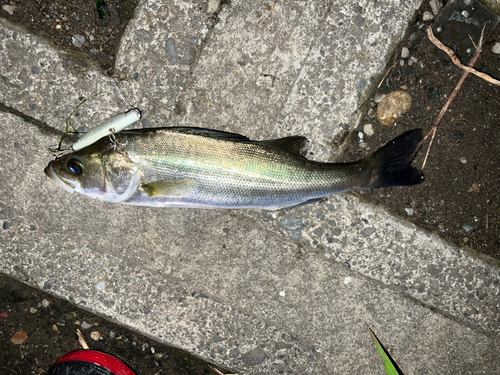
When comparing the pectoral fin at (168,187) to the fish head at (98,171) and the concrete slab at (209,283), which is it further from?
the concrete slab at (209,283)

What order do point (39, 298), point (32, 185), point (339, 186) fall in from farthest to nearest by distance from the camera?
point (39, 298), point (32, 185), point (339, 186)

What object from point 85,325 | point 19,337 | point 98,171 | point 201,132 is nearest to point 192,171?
point 201,132

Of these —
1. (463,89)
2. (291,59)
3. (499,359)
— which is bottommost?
(499,359)

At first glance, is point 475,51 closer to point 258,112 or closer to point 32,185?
point 258,112

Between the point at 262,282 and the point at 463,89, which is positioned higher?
the point at 463,89

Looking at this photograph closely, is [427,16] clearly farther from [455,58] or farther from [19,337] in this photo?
[19,337]

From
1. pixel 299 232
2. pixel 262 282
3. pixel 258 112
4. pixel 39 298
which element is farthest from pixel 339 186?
pixel 39 298

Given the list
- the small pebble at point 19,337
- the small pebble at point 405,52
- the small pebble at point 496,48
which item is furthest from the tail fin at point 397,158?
the small pebble at point 19,337
